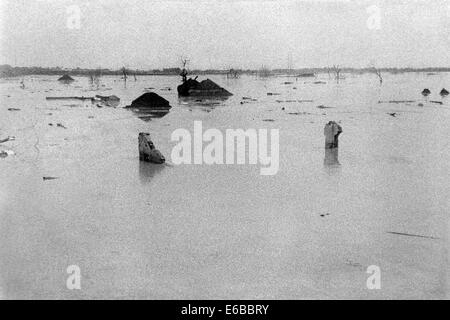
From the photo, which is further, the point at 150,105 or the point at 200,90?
the point at 200,90

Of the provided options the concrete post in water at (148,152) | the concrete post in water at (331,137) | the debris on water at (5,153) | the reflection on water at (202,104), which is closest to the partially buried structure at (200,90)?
the reflection on water at (202,104)

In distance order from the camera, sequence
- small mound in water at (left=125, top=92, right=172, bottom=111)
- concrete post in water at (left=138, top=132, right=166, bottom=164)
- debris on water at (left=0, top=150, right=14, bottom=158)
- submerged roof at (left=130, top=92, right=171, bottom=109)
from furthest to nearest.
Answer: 1. submerged roof at (left=130, top=92, right=171, bottom=109)
2. small mound in water at (left=125, top=92, right=172, bottom=111)
3. debris on water at (left=0, top=150, right=14, bottom=158)
4. concrete post in water at (left=138, top=132, right=166, bottom=164)

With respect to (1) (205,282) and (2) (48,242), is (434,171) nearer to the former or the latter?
(1) (205,282)

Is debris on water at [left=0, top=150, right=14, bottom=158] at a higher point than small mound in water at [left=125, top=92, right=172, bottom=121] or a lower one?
lower

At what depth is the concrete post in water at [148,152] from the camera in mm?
15568

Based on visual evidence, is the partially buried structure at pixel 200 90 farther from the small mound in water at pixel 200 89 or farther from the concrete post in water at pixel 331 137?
the concrete post in water at pixel 331 137

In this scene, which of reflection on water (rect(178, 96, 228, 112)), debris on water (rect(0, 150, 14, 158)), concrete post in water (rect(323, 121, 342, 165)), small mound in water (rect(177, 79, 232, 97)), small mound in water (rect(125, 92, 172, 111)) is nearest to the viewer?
debris on water (rect(0, 150, 14, 158))

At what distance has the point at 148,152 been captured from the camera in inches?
617

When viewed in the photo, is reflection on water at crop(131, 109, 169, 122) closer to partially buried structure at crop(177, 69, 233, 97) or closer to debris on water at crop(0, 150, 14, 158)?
debris on water at crop(0, 150, 14, 158)

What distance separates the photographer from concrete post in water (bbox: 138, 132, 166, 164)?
1557cm

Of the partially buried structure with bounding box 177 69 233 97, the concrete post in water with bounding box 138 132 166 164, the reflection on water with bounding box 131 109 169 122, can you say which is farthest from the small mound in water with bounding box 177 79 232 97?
the concrete post in water with bounding box 138 132 166 164

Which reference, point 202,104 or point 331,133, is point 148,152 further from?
point 202,104

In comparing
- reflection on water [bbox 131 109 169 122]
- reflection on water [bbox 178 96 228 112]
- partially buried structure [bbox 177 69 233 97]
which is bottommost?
reflection on water [bbox 131 109 169 122]

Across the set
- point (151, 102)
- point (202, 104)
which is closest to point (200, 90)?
A: point (202, 104)
